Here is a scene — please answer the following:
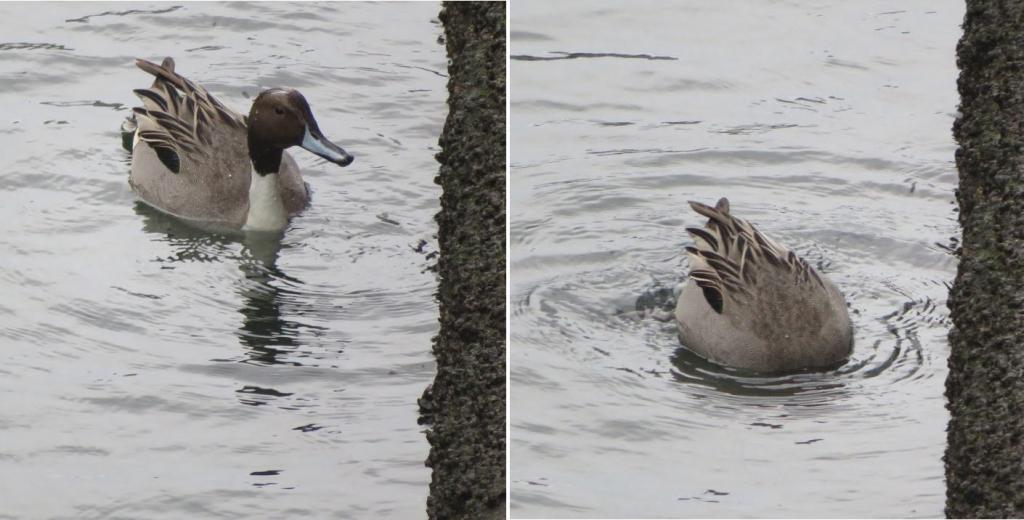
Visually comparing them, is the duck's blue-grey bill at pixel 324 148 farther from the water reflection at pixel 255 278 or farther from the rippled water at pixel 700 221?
the rippled water at pixel 700 221

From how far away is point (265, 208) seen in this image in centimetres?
1247

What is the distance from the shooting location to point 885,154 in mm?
12508

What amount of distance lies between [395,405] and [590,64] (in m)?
3.92

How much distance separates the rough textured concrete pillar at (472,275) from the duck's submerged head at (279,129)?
619cm

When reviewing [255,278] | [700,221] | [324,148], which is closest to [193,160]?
[324,148]

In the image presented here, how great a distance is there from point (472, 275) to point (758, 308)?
430 cm

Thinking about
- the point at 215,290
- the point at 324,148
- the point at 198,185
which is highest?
the point at 324,148

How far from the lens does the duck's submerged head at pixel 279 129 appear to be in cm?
1241

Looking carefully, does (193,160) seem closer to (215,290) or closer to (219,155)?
(219,155)

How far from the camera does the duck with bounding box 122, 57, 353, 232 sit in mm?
12516

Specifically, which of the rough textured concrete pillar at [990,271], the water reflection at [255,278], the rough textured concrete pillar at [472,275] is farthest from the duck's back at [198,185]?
the rough textured concrete pillar at [990,271]

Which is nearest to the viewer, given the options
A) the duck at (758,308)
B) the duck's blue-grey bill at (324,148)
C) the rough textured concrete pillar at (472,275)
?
the rough textured concrete pillar at (472,275)

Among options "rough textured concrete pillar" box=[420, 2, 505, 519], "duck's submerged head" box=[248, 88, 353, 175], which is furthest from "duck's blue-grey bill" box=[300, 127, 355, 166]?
"rough textured concrete pillar" box=[420, 2, 505, 519]

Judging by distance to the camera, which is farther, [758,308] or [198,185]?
[198,185]
